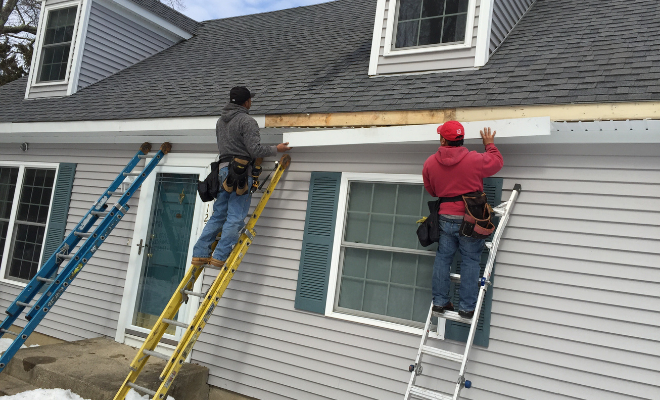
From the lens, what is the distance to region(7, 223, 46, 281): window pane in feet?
22.7

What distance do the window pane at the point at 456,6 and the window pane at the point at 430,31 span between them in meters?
0.14

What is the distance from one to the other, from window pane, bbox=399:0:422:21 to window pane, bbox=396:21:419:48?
0.28 feet

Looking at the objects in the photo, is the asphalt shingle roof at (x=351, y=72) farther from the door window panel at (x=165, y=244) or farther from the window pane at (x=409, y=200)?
the door window panel at (x=165, y=244)

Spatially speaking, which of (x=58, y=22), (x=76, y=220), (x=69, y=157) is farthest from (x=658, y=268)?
(x=58, y=22)

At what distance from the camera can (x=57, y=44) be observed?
7879 millimetres

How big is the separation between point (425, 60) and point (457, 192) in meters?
2.01

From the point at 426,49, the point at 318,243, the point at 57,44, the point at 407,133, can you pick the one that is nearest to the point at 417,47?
the point at 426,49

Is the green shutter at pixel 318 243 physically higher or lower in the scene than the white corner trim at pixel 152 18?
lower

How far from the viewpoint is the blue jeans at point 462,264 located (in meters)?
3.57

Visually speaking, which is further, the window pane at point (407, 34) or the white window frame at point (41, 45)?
the white window frame at point (41, 45)

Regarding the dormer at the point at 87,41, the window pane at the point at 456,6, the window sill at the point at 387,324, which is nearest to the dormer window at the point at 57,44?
the dormer at the point at 87,41

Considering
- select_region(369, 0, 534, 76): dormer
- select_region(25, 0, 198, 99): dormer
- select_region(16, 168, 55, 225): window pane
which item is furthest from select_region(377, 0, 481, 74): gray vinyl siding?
select_region(16, 168, 55, 225): window pane

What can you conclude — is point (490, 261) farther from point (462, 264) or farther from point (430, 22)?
point (430, 22)

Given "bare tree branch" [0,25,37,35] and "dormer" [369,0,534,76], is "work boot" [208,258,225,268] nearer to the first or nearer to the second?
"dormer" [369,0,534,76]
